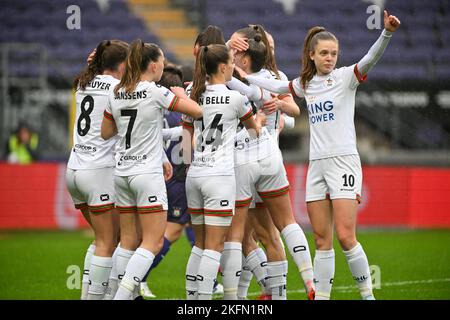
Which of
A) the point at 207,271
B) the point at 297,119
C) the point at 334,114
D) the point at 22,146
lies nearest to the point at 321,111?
the point at 334,114

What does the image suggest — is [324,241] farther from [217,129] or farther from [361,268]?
[217,129]

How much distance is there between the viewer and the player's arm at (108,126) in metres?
6.56

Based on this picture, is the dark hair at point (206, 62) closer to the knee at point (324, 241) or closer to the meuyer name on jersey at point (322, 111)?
the meuyer name on jersey at point (322, 111)

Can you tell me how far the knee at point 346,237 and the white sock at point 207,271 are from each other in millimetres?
969

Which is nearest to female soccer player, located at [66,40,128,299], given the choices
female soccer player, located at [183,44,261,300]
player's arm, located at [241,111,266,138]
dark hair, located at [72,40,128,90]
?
dark hair, located at [72,40,128,90]

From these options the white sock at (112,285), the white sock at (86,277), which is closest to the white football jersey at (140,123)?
the white sock at (112,285)

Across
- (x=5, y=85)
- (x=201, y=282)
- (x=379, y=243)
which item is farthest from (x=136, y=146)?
(x=5, y=85)

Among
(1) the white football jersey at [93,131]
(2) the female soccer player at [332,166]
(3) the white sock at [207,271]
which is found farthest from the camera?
(1) the white football jersey at [93,131]

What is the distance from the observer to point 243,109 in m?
6.46

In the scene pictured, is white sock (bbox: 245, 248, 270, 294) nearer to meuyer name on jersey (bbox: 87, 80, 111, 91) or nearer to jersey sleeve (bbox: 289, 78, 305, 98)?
jersey sleeve (bbox: 289, 78, 305, 98)

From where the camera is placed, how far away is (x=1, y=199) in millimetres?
14484

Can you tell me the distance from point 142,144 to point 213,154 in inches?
21.9
